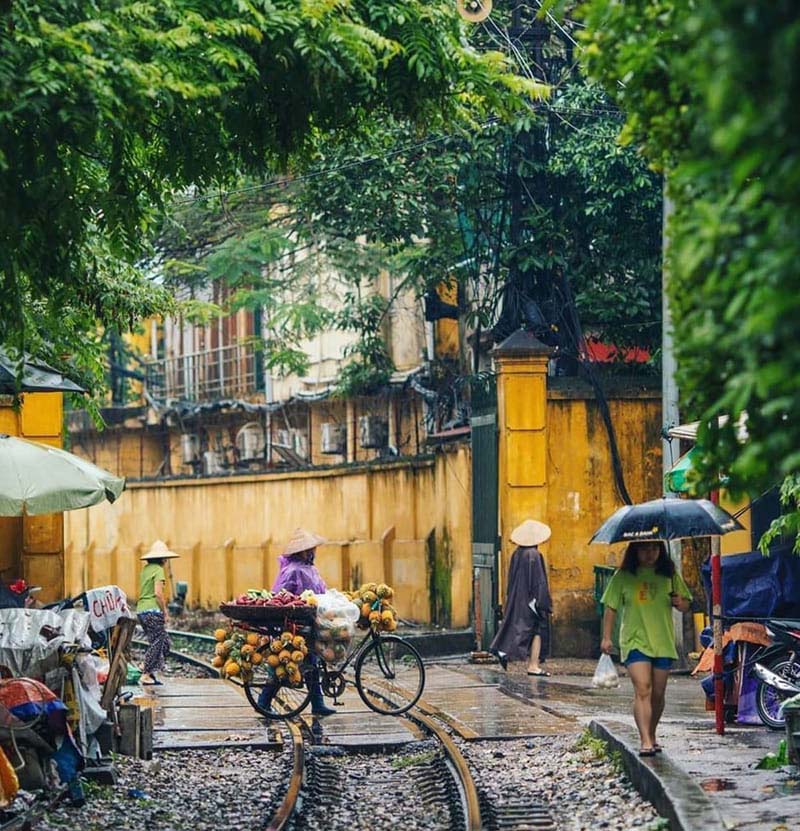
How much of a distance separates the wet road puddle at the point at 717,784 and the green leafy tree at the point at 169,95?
445cm

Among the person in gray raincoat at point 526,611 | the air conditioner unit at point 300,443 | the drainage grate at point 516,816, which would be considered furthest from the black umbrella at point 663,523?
the air conditioner unit at point 300,443

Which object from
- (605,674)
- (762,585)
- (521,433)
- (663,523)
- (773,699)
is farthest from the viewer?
(521,433)

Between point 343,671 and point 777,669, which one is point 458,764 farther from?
point 777,669

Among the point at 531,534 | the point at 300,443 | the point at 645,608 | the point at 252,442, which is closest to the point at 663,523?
the point at 645,608

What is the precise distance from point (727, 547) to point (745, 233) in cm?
1503

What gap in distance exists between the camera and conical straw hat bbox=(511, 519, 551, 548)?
19719mm

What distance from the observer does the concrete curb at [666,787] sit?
29.3ft

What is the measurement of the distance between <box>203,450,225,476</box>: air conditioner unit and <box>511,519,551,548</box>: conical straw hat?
20.0 metres

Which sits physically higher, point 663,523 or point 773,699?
point 663,523

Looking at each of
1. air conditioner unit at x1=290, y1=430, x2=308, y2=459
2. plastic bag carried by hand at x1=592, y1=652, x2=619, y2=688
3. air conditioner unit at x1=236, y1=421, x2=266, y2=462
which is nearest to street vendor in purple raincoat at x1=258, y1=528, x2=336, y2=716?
plastic bag carried by hand at x1=592, y1=652, x2=619, y2=688

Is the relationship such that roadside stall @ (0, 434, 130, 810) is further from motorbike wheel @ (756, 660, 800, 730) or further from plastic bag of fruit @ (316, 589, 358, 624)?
motorbike wheel @ (756, 660, 800, 730)

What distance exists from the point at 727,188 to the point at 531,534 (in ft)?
48.8

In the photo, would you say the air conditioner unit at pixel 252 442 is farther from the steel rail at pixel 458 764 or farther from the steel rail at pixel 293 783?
the steel rail at pixel 293 783

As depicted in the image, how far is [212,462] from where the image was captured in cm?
3956
